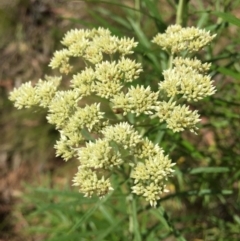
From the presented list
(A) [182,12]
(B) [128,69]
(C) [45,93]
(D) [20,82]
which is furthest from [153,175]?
(D) [20,82]

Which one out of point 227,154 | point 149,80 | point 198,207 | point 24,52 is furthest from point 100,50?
point 24,52

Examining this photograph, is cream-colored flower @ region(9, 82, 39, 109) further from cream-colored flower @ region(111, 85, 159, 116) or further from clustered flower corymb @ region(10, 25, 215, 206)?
cream-colored flower @ region(111, 85, 159, 116)

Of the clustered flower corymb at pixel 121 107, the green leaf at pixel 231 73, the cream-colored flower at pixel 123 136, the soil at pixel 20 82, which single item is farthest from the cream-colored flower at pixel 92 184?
the soil at pixel 20 82

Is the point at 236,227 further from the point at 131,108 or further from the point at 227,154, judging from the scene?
the point at 131,108

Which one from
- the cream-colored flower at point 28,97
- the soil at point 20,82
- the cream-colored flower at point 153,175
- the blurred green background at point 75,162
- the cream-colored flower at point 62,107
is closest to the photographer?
the cream-colored flower at point 153,175

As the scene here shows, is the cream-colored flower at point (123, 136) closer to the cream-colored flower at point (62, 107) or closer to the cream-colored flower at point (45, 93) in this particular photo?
the cream-colored flower at point (62, 107)

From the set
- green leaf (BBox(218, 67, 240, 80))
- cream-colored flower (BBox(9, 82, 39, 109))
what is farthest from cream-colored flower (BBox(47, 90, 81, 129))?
green leaf (BBox(218, 67, 240, 80))

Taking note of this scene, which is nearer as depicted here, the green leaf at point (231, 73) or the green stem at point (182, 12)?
the green leaf at point (231, 73)
